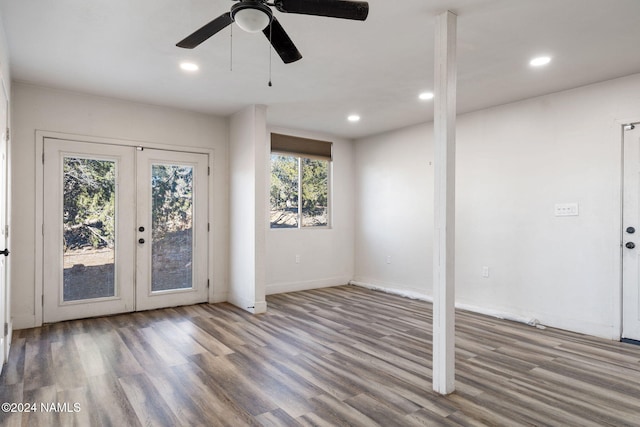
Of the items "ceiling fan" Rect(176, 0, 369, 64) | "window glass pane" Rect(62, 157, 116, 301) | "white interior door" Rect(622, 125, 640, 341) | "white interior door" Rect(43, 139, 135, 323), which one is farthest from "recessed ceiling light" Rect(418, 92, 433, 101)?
"window glass pane" Rect(62, 157, 116, 301)

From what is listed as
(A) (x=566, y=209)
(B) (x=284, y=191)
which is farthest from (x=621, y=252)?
(B) (x=284, y=191)

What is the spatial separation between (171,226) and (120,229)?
0.61 m

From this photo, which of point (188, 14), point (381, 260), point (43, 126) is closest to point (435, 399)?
point (188, 14)

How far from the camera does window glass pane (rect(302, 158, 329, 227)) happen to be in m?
6.30

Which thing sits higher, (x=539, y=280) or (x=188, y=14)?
(x=188, y=14)

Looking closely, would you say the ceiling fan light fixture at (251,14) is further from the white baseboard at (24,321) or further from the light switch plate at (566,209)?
the white baseboard at (24,321)

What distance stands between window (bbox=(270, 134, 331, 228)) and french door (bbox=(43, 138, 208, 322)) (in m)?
1.17

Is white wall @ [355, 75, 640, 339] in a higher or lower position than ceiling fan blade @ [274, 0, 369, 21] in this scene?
lower

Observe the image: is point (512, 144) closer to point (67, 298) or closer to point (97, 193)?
point (97, 193)

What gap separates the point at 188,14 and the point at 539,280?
4.32m

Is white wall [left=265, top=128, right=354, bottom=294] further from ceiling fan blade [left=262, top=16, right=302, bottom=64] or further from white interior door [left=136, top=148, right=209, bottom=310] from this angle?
ceiling fan blade [left=262, top=16, right=302, bottom=64]

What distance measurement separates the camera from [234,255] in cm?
525

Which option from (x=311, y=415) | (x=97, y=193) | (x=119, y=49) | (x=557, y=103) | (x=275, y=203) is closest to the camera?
(x=311, y=415)

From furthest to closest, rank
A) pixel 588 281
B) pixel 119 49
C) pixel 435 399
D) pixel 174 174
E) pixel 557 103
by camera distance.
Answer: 1. pixel 174 174
2. pixel 557 103
3. pixel 588 281
4. pixel 119 49
5. pixel 435 399
